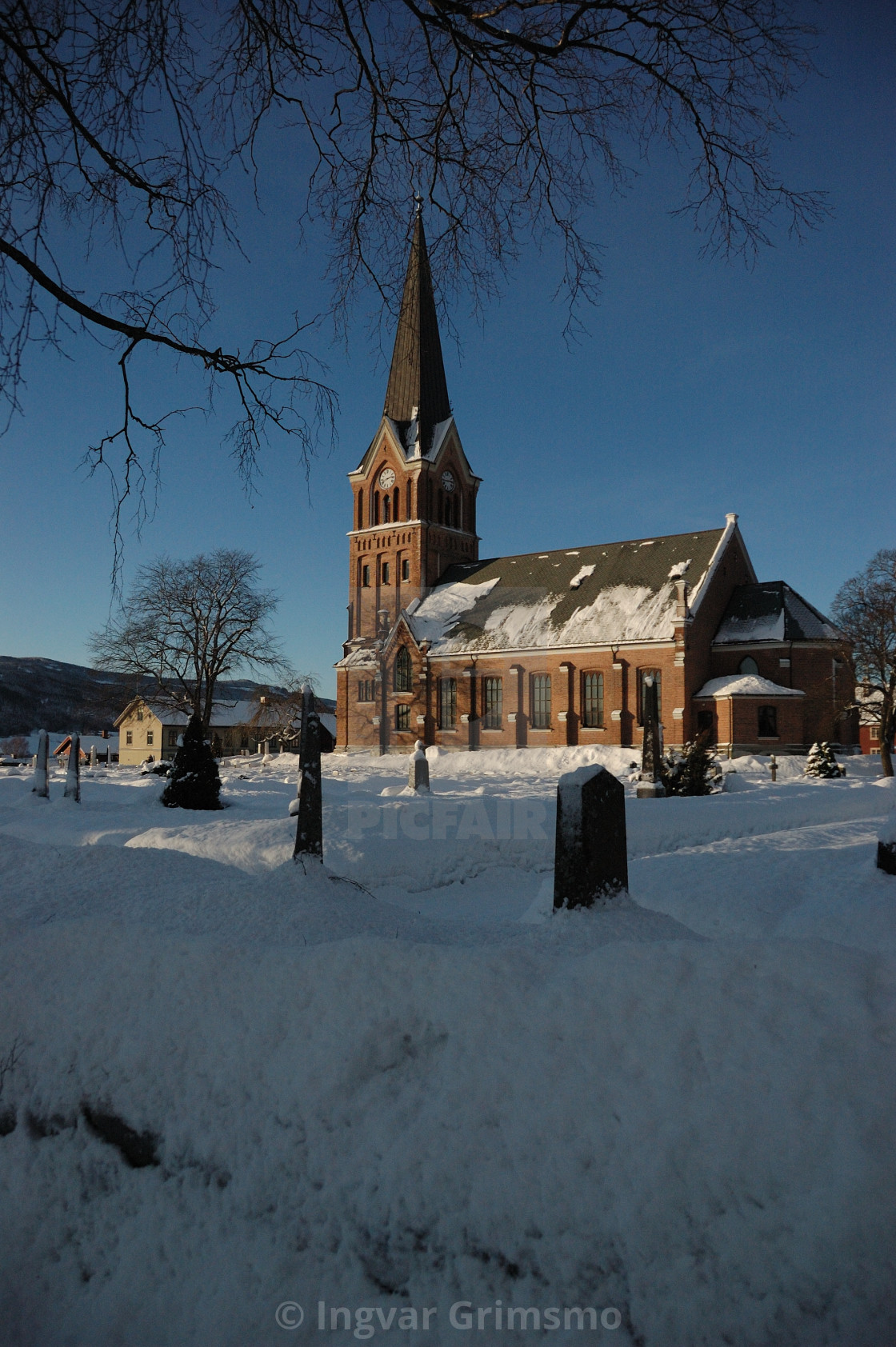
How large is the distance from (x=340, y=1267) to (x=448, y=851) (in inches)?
350

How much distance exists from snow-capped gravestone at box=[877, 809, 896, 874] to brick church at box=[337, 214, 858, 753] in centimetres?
2349

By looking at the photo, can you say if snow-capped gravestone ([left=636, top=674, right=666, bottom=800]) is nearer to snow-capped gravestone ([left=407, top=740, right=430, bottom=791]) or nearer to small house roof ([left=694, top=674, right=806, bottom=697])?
snow-capped gravestone ([left=407, top=740, right=430, bottom=791])

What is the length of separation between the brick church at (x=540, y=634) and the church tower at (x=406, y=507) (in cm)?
9

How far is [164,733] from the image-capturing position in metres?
59.8

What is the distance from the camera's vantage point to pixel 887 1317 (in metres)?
1.87

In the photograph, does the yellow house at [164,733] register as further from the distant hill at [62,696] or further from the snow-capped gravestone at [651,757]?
the snow-capped gravestone at [651,757]

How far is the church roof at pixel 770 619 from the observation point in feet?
106

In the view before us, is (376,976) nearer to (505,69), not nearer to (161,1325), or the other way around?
(161,1325)

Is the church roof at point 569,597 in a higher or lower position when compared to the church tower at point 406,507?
lower

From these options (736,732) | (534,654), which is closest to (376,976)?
(736,732)

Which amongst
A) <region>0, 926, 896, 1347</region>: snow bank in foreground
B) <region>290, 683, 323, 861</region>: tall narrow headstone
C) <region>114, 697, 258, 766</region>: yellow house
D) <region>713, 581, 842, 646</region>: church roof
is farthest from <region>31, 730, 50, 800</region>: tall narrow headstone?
<region>114, 697, 258, 766</region>: yellow house

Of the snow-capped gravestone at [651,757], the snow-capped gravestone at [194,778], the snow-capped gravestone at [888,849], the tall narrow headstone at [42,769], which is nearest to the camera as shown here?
the snow-capped gravestone at [888,849]

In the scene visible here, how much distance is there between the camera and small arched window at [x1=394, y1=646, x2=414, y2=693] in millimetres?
39312

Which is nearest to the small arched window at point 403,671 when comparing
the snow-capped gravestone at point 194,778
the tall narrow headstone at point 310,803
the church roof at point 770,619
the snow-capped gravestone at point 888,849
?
the church roof at point 770,619
